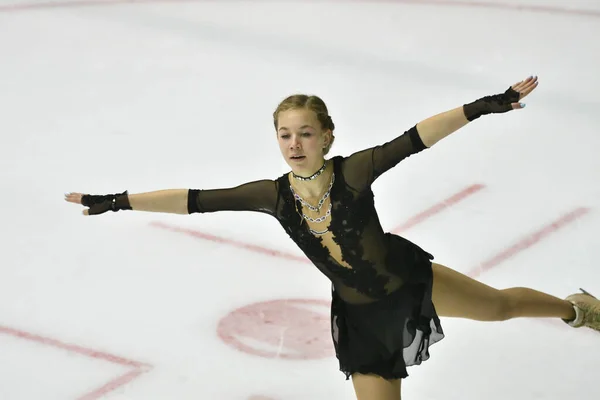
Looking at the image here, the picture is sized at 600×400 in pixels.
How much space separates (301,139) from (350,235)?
0.33 metres

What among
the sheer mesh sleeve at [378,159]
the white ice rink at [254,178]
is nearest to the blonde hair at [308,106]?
the sheer mesh sleeve at [378,159]

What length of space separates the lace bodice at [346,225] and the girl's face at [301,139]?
0.09m

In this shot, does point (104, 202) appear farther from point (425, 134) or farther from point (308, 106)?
point (425, 134)

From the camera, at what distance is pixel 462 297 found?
355 centimetres

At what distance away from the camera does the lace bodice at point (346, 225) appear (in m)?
3.25

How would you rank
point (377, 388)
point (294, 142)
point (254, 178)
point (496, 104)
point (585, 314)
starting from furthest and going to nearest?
point (254, 178), point (585, 314), point (377, 388), point (294, 142), point (496, 104)

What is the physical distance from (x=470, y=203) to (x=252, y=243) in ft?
3.64

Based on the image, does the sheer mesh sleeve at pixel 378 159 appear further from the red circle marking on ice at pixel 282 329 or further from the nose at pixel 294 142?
the red circle marking on ice at pixel 282 329

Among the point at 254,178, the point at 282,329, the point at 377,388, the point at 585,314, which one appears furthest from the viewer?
the point at 254,178

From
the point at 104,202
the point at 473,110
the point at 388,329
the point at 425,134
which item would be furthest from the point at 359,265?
the point at 104,202

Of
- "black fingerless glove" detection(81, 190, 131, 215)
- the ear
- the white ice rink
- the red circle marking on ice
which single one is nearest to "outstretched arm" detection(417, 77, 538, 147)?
the ear

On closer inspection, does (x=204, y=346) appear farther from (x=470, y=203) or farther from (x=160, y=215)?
(x=470, y=203)

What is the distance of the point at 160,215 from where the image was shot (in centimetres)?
536

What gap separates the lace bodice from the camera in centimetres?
325
